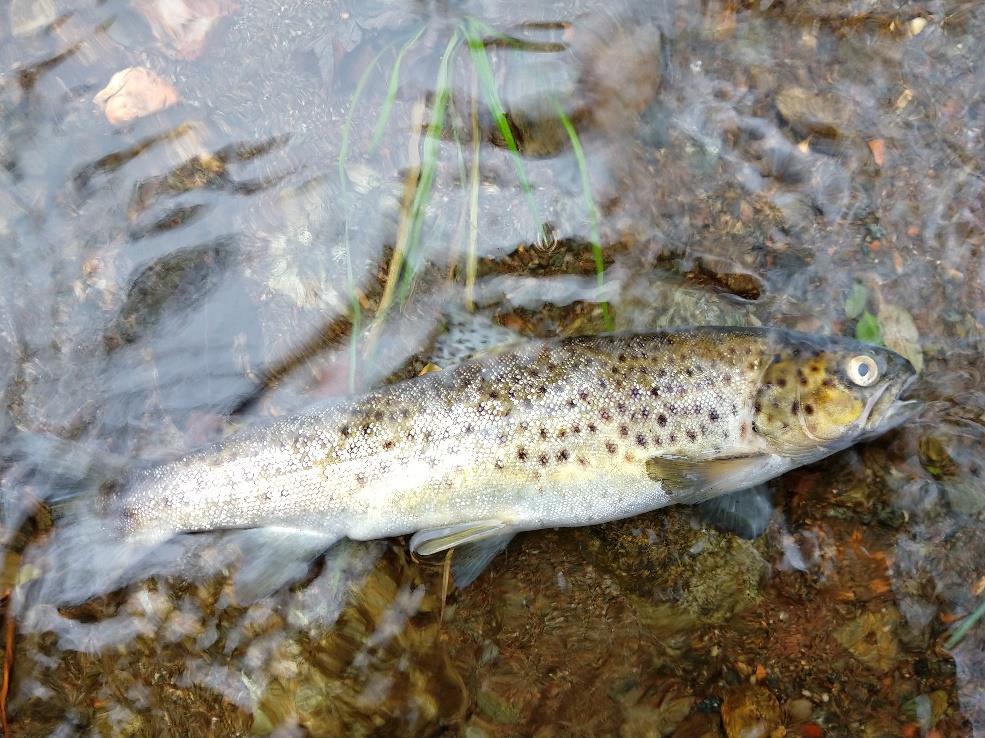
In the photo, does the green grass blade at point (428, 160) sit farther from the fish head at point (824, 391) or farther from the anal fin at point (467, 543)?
the fish head at point (824, 391)

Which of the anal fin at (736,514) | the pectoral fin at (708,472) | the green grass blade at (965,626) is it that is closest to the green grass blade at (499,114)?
the pectoral fin at (708,472)

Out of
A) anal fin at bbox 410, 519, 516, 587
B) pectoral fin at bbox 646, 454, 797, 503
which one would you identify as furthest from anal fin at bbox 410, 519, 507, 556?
pectoral fin at bbox 646, 454, 797, 503

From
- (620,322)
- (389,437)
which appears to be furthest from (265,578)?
(620,322)

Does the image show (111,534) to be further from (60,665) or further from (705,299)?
(705,299)

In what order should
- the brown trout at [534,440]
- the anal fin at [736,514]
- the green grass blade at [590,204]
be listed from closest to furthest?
the brown trout at [534,440] < the anal fin at [736,514] < the green grass blade at [590,204]

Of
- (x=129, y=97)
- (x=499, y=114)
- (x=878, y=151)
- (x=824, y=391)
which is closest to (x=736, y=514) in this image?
(x=824, y=391)

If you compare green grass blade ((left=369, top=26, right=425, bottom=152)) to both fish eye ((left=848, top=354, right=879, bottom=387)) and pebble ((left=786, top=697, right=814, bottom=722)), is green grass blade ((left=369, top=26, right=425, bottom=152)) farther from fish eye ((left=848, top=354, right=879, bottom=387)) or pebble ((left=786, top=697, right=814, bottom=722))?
pebble ((left=786, top=697, right=814, bottom=722))
